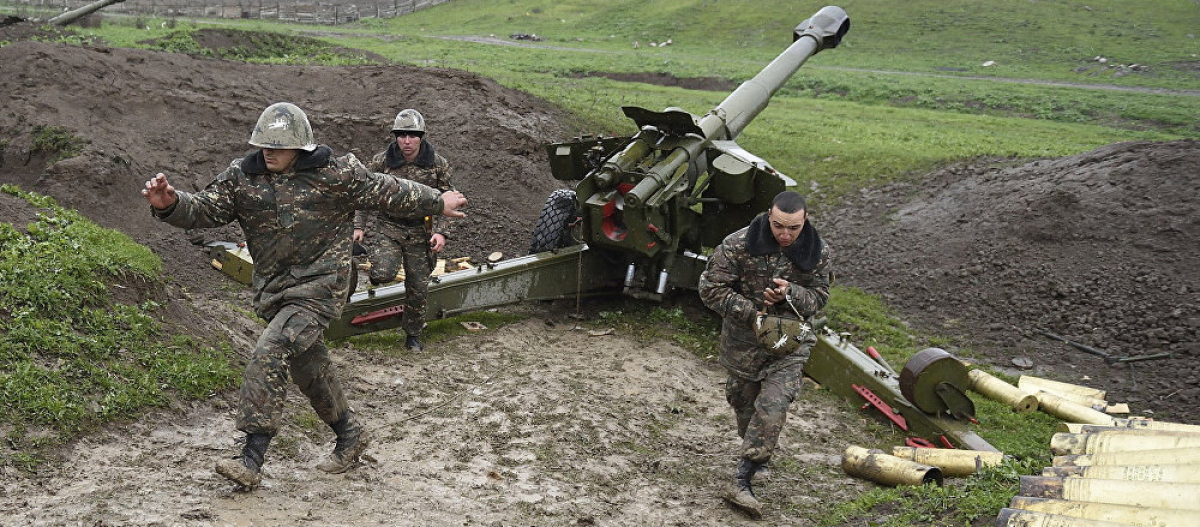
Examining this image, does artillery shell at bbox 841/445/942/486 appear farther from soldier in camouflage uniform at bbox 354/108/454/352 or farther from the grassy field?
the grassy field

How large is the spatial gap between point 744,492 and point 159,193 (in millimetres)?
3797

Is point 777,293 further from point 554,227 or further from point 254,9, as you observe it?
point 254,9

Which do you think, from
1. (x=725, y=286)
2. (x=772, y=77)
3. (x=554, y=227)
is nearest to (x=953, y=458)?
(x=725, y=286)

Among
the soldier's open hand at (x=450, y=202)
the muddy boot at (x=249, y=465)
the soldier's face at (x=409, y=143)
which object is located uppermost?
the soldier's open hand at (x=450, y=202)

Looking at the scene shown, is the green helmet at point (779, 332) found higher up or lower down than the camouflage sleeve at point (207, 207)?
lower down

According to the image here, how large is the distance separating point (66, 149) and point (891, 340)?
30.3 feet

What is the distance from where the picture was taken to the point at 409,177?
9203mm

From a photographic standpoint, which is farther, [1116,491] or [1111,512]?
[1116,491]

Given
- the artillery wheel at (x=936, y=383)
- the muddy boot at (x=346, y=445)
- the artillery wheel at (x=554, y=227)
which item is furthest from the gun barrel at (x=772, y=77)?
the muddy boot at (x=346, y=445)

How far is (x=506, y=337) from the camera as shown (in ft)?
32.7

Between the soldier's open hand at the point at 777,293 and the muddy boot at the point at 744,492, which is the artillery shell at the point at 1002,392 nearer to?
the muddy boot at the point at 744,492

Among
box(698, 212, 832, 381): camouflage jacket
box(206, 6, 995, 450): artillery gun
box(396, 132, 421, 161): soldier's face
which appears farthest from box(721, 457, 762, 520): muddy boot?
box(396, 132, 421, 161): soldier's face

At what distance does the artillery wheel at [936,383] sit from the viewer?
7.76 m

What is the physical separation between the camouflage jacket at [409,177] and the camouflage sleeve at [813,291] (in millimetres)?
3645
